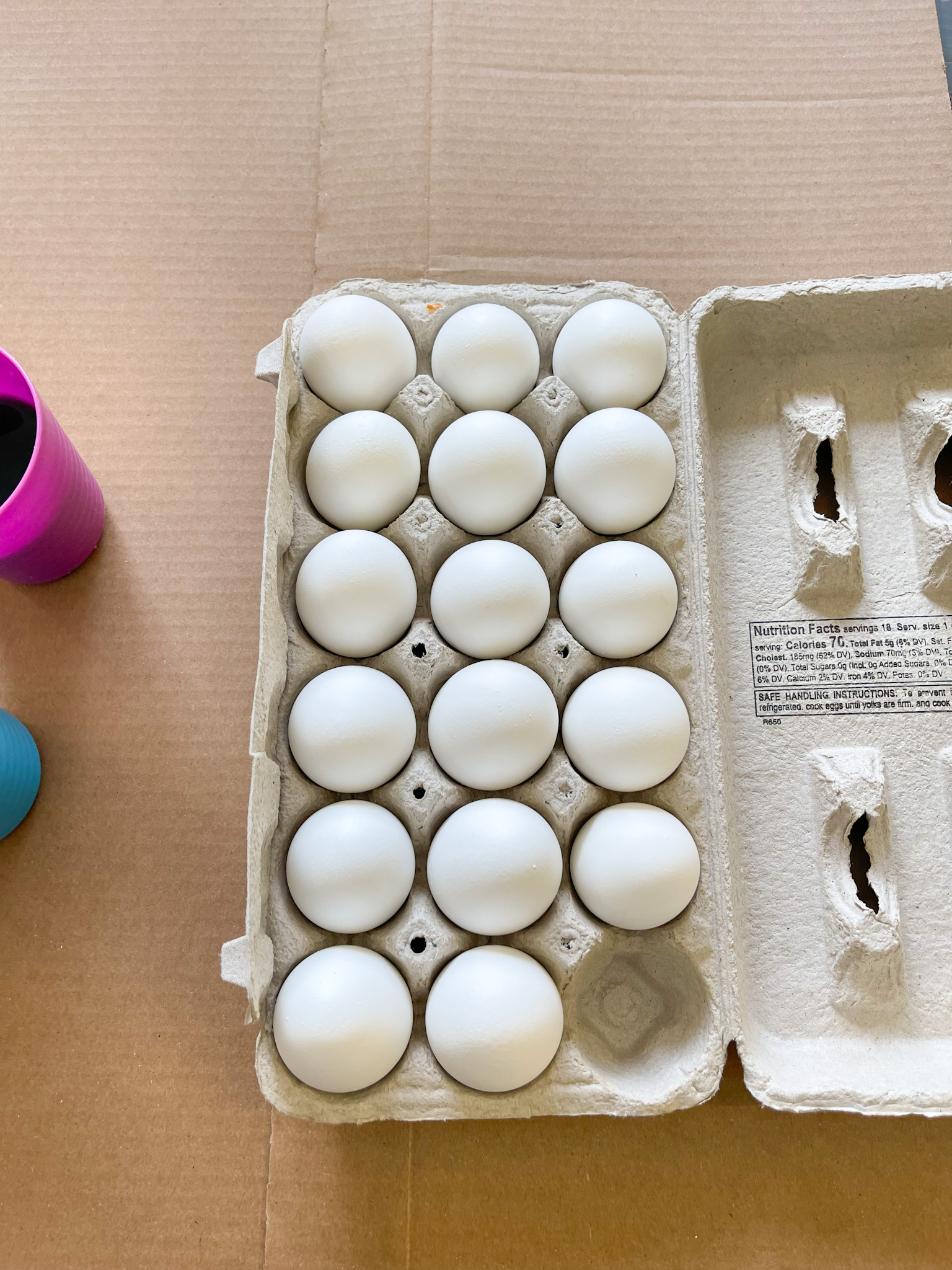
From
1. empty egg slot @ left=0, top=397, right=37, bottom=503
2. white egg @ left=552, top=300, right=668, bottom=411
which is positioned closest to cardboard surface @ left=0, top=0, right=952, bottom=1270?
empty egg slot @ left=0, top=397, right=37, bottom=503

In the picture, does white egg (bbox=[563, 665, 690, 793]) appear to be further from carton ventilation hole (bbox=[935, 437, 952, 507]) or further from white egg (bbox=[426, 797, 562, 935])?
carton ventilation hole (bbox=[935, 437, 952, 507])

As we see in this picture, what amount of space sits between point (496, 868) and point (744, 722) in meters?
0.36

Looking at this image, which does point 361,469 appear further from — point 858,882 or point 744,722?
point 858,882

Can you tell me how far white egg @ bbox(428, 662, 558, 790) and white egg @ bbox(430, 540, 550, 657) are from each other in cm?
3

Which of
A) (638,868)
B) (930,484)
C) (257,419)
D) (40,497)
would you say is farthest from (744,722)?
(40,497)

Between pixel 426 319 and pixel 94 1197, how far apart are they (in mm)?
1036

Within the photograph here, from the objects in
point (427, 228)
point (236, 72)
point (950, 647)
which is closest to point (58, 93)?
point (236, 72)

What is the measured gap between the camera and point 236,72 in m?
1.23

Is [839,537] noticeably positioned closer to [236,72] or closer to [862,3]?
[862,3]

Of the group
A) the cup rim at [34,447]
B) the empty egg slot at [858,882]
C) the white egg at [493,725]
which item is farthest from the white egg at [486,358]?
the empty egg slot at [858,882]

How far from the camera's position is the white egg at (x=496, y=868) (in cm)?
81

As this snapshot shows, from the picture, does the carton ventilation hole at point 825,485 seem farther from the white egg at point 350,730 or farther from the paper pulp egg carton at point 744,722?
the white egg at point 350,730

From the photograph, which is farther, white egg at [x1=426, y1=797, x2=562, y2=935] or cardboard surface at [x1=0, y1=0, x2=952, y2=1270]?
cardboard surface at [x1=0, y1=0, x2=952, y2=1270]

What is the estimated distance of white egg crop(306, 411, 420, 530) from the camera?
2.96 feet
